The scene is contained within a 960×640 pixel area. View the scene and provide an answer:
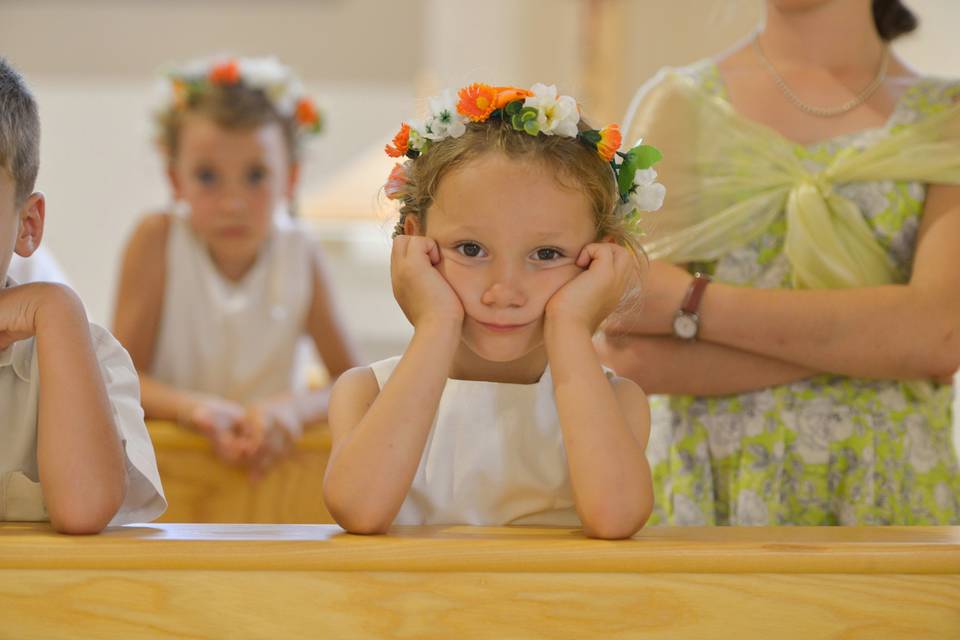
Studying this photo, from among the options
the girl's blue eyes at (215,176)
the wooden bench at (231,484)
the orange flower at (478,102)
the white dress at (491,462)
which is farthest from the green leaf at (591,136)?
the girl's blue eyes at (215,176)

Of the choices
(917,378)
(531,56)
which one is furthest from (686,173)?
(531,56)

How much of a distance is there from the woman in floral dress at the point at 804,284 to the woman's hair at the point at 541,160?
23 centimetres

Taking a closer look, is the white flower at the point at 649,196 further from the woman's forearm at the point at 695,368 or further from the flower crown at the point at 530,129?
the woman's forearm at the point at 695,368

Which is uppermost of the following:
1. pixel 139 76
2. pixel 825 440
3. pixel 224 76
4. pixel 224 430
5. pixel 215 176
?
pixel 139 76

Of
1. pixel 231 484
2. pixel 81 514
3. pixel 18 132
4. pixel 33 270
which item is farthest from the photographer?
pixel 33 270

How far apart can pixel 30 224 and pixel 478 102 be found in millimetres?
599

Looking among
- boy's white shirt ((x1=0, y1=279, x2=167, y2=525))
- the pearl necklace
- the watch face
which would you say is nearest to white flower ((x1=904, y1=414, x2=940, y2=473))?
the watch face

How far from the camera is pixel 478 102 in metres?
1.57

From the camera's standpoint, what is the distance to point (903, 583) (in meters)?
1.18

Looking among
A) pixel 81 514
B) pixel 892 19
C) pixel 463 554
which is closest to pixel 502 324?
pixel 463 554

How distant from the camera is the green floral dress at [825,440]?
1866 mm

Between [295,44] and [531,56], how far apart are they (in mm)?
1447

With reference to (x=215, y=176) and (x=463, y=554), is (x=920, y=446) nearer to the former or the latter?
(x=463, y=554)

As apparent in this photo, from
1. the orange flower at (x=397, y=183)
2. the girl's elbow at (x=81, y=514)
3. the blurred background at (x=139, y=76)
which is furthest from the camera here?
the blurred background at (x=139, y=76)
